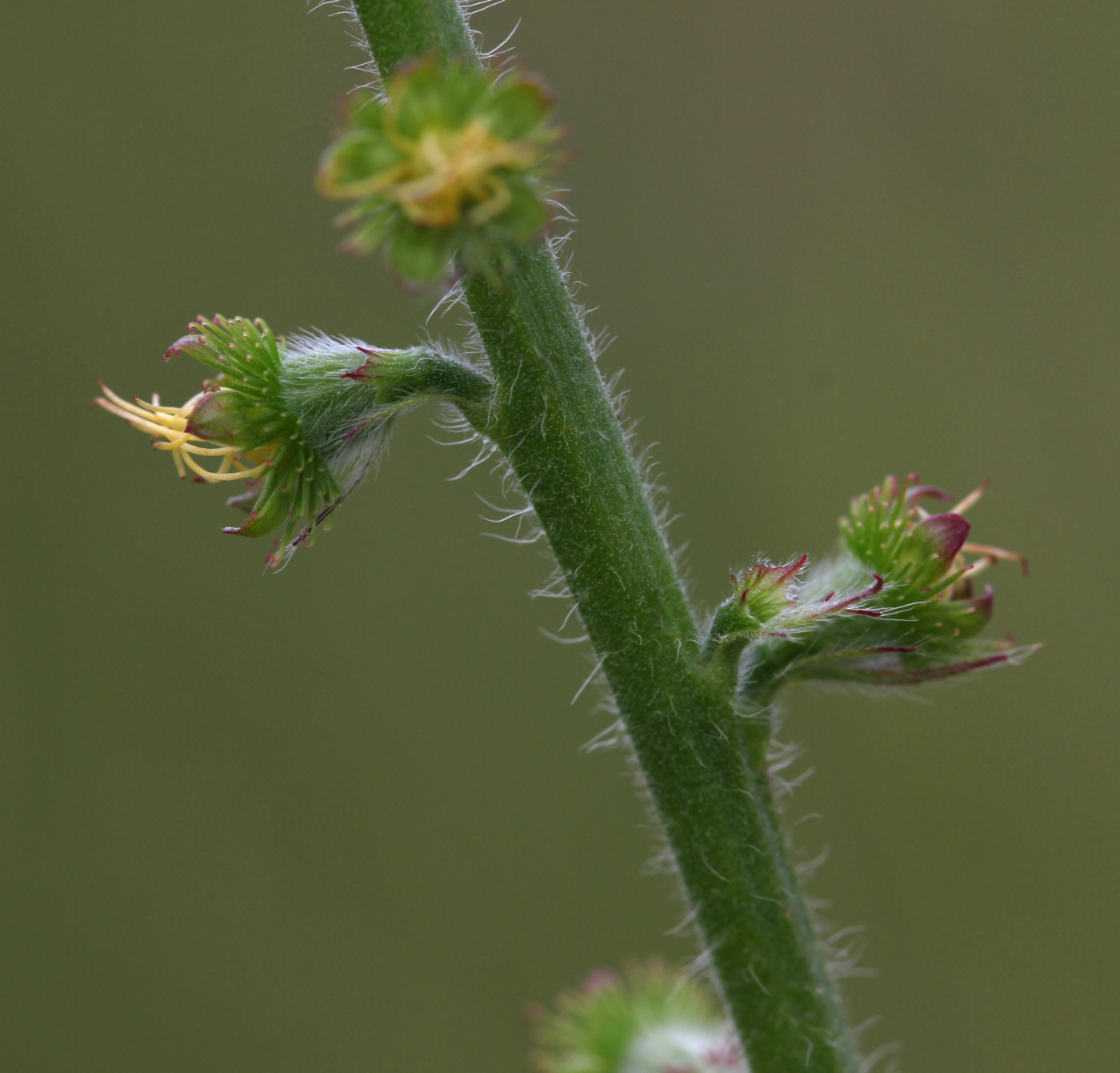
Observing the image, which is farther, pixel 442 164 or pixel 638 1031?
pixel 638 1031

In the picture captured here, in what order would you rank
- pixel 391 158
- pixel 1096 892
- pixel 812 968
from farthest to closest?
pixel 1096 892 < pixel 812 968 < pixel 391 158

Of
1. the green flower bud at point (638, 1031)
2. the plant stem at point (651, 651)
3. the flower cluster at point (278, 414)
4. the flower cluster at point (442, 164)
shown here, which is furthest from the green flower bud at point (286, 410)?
the green flower bud at point (638, 1031)

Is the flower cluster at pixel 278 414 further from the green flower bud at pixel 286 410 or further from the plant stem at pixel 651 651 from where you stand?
the plant stem at pixel 651 651

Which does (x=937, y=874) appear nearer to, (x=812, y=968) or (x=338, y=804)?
(x=338, y=804)

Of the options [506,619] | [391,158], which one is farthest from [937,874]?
[391,158]

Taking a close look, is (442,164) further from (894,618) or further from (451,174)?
(894,618)

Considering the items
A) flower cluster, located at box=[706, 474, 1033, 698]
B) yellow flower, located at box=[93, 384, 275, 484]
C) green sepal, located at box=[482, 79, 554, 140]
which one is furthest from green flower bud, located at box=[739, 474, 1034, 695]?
green sepal, located at box=[482, 79, 554, 140]

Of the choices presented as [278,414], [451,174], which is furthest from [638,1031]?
[451,174]
